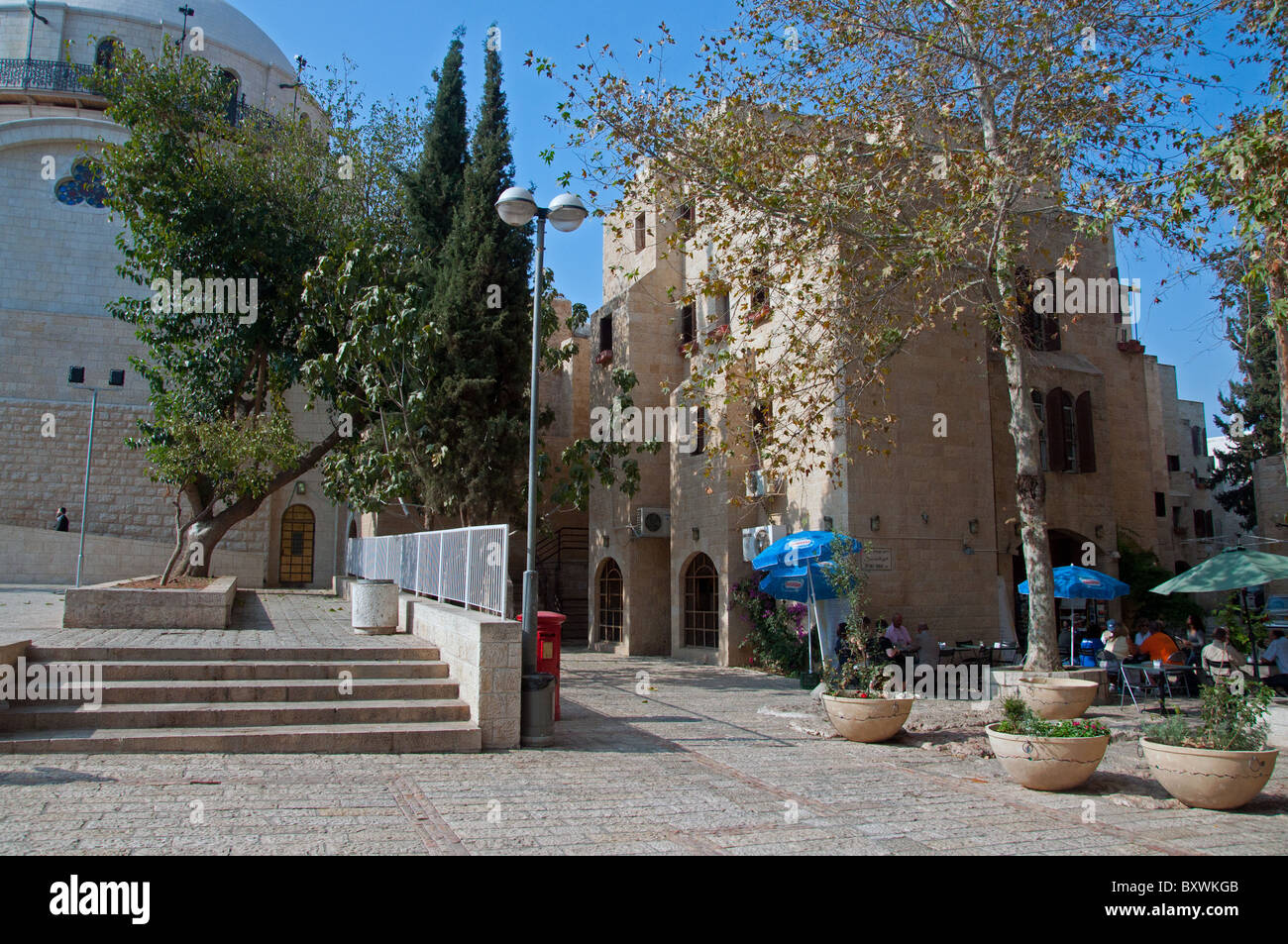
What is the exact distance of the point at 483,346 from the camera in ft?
55.2

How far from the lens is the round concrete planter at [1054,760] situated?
7.31 metres

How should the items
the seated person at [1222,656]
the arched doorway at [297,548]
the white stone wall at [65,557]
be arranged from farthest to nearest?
the arched doorway at [297,548] < the white stone wall at [65,557] < the seated person at [1222,656]

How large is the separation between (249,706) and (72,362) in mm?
27644

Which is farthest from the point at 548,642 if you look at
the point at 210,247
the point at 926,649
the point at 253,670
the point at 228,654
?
the point at 210,247

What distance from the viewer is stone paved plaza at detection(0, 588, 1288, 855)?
5.32m

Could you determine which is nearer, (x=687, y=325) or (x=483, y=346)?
(x=483, y=346)

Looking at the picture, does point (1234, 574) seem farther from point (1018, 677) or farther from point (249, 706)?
point (249, 706)

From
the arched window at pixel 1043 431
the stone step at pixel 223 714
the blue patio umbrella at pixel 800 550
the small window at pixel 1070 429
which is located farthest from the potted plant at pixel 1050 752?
the small window at pixel 1070 429

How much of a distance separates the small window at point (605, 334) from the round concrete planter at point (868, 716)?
49.0 feet

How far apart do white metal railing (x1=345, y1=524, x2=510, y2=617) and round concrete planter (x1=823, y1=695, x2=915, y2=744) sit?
394cm

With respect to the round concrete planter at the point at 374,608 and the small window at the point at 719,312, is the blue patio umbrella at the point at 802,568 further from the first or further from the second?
the small window at the point at 719,312

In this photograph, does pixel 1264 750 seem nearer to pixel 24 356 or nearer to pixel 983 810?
pixel 983 810
